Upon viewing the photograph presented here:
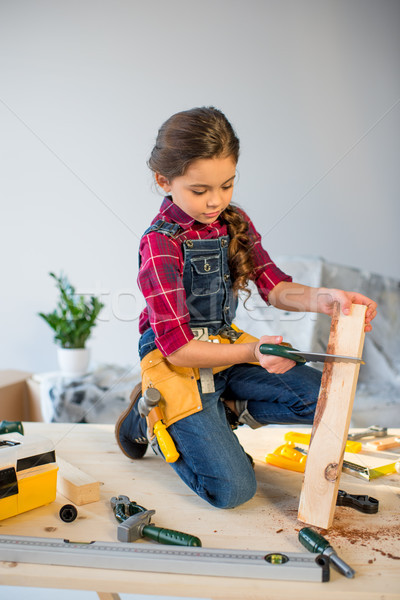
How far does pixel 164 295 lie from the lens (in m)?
1.28

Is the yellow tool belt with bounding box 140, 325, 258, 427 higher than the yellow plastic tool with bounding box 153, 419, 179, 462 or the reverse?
higher

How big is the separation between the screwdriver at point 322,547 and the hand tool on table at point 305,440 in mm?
534

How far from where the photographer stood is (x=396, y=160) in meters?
2.77

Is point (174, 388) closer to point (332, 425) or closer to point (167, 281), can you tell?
point (167, 281)

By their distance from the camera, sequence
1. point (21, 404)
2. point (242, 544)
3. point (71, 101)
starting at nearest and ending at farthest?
point (242, 544) → point (21, 404) → point (71, 101)

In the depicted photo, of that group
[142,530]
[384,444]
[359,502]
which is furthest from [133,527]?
[384,444]

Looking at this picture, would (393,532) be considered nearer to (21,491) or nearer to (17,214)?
(21,491)

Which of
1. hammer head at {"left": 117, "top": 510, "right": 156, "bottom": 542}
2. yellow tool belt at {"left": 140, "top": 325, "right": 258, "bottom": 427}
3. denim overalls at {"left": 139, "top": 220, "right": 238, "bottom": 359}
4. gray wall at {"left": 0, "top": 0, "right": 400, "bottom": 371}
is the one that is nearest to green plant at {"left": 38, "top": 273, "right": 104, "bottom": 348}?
gray wall at {"left": 0, "top": 0, "right": 400, "bottom": 371}

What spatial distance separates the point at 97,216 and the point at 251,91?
1.02 metres

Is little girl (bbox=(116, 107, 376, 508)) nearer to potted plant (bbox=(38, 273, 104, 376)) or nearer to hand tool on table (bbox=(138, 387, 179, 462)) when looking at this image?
hand tool on table (bbox=(138, 387, 179, 462))

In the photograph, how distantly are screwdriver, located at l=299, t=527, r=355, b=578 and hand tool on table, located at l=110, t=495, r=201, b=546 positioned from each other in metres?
0.20

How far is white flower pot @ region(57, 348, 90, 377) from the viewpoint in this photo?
8.64 feet

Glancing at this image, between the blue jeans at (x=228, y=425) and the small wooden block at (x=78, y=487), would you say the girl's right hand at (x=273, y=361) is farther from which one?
the small wooden block at (x=78, y=487)

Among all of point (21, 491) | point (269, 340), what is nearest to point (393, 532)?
point (269, 340)
